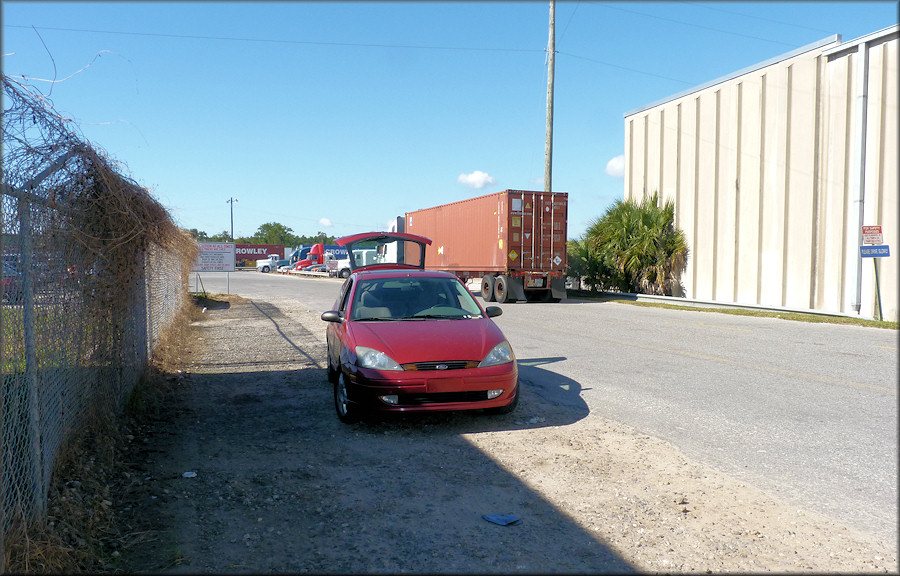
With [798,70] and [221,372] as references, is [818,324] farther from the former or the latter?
[221,372]

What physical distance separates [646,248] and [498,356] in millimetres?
19771

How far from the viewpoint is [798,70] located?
1959 centimetres

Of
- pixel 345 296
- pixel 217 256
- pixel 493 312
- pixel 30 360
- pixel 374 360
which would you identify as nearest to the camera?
A: pixel 30 360

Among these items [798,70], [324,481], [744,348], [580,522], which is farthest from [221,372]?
[798,70]

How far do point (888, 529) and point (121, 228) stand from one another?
6070mm

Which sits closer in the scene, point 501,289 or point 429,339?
point 429,339

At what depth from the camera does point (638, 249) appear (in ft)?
81.8

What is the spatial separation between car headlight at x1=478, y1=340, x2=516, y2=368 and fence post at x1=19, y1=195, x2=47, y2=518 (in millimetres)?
3525

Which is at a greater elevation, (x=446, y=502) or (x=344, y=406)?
(x=344, y=406)

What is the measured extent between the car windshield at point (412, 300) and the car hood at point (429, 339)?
0.84ft

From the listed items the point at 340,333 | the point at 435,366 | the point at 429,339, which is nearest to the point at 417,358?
the point at 435,366

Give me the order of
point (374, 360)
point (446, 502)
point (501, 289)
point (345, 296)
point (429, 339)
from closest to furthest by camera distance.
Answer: point (446, 502)
point (374, 360)
point (429, 339)
point (345, 296)
point (501, 289)

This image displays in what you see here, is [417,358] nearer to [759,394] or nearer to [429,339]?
[429,339]

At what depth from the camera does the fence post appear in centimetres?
367
